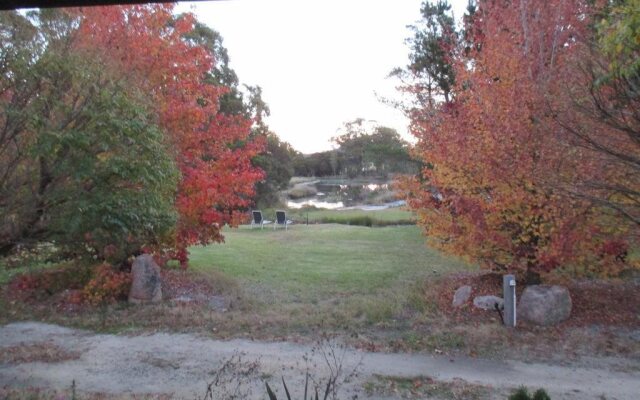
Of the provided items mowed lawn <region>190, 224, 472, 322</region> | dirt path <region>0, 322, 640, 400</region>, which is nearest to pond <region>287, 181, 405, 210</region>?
mowed lawn <region>190, 224, 472, 322</region>

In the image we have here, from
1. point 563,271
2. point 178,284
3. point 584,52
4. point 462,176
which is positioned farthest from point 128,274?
point 584,52

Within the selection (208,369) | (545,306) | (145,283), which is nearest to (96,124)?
(208,369)

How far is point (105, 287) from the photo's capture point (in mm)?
10805

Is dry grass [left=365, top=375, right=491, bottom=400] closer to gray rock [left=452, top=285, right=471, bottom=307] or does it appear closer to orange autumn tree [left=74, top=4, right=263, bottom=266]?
gray rock [left=452, top=285, right=471, bottom=307]

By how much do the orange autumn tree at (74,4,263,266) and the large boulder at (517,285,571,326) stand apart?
6713mm

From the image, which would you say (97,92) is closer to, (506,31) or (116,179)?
(116,179)

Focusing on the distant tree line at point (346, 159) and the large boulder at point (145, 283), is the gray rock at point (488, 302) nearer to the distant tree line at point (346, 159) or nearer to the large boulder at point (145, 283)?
the large boulder at point (145, 283)

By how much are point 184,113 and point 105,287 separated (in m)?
3.95

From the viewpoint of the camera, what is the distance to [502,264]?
1005 cm

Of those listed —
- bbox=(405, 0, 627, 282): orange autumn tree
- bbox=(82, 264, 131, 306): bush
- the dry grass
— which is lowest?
the dry grass

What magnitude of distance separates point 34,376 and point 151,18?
7.45 meters

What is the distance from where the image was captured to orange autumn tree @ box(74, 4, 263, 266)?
9.98m

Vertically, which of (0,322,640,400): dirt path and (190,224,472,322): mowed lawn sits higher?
(190,224,472,322): mowed lawn

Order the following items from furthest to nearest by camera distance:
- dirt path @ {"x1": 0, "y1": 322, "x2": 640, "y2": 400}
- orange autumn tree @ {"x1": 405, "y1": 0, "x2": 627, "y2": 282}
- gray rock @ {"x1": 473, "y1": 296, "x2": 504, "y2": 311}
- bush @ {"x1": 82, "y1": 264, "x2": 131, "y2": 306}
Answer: bush @ {"x1": 82, "y1": 264, "x2": 131, "y2": 306} < gray rock @ {"x1": 473, "y1": 296, "x2": 504, "y2": 311} < orange autumn tree @ {"x1": 405, "y1": 0, "x2": 627, "y2": 282} < dirt path @ {"x1": 0, "y1": 322, "x2": 640, "y2": 400}
